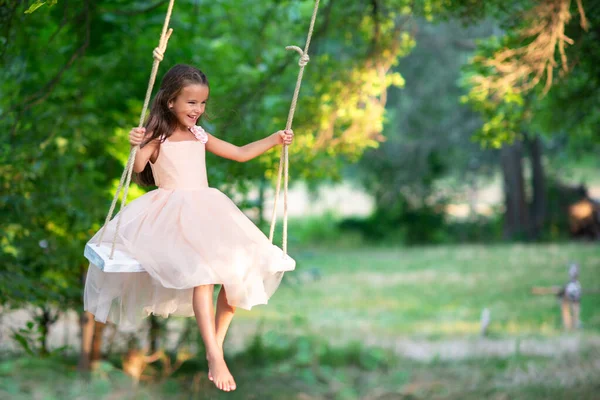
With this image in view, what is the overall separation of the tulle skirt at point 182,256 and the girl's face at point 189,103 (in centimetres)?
28

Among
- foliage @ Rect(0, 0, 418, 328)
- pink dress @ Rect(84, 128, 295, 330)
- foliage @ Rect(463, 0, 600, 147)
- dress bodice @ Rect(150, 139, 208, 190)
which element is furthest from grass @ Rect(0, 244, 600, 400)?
dress bodice @ Rect(150, 139, 208, 190)

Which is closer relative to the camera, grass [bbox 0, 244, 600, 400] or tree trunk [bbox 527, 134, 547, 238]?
grass [bbox 0, 244, 600, 400]

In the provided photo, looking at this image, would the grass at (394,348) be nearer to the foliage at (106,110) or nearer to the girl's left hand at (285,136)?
the foliage at (106,110)

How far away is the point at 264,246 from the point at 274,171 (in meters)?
3.61

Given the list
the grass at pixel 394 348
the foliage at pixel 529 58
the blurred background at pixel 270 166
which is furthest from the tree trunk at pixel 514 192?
the foliage at pixel 529 58

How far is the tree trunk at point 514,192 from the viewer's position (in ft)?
69.9

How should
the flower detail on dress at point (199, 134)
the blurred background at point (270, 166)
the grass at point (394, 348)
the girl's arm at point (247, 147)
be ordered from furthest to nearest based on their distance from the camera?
the grass at point (394, 348)
the blurred background at point (270, 166)
the girl's arm at point (247, 147)
the flower detail on dress at point (199, 134)

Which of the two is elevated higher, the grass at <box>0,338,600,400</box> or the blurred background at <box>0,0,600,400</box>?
the blurred background at <box>0,0,600,400</box>

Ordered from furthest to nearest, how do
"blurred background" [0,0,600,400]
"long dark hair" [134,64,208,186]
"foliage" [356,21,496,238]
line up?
"foliage" [356,21,496,238] < "blurred background" [0,0,600,400] < "long dark hair" [134,64,208,186]

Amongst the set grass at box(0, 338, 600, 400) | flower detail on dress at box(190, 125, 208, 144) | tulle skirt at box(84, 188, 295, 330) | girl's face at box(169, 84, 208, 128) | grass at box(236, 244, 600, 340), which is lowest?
grass at box(0, 338, 600, 400)

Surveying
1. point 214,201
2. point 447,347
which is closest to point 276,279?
point 214,201

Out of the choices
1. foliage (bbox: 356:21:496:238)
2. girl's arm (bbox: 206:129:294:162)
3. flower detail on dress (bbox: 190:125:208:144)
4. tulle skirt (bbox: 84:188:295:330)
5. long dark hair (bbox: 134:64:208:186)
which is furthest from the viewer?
foliage (bbox: 356:21:496:238)

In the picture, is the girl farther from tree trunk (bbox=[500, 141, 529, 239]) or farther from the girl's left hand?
tree trunk (bbox=[500, 141, 529, 239])

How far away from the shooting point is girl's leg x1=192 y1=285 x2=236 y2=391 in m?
3.07
